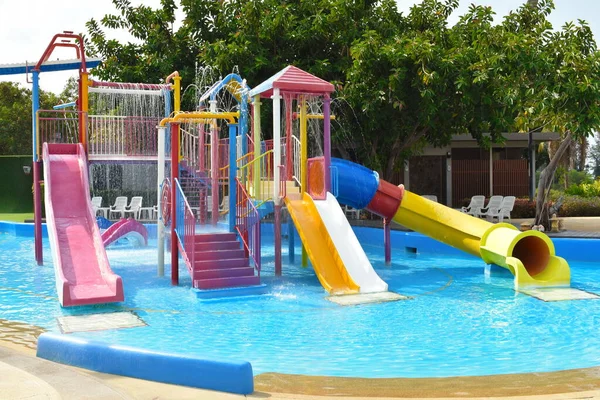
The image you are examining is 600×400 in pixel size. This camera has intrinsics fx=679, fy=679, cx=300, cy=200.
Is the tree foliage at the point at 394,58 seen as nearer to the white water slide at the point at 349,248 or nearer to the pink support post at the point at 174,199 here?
the white water slide at the point at 349,248

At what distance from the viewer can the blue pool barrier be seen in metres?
5.03

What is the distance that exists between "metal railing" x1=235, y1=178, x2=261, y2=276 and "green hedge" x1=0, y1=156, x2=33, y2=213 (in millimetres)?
19218

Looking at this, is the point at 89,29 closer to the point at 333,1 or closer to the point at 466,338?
the point at 333,1

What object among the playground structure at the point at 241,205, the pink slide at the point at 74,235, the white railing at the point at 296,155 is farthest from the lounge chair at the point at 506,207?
the pink slide at the point at 74,235

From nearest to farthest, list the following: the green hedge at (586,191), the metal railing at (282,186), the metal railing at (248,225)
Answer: the metal railing at (248,225), the metal railing at (282,186), the green hedge at (586,191)

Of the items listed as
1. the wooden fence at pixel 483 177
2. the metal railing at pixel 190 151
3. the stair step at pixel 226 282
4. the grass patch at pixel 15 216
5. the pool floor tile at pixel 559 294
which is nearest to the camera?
the pool floor tile at pixel 559 294

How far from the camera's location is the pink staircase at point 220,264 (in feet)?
34.8

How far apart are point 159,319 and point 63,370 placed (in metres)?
3.33

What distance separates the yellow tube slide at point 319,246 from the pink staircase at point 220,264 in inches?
39.8

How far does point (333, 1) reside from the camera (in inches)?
762

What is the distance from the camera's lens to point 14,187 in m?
28.3

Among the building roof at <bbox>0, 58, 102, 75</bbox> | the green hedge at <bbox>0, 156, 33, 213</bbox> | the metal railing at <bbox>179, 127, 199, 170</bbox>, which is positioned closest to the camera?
the metal railing at <bbox>179, 127, 199, 170</bbox>

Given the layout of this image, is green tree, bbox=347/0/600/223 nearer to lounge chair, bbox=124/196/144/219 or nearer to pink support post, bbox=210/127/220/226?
pink support post, bbox=210/127/220/226

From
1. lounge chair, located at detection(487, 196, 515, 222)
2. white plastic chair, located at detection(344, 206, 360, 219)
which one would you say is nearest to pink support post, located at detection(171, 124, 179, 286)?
lounge chair, located at detection(487, 196, 515, 222)
